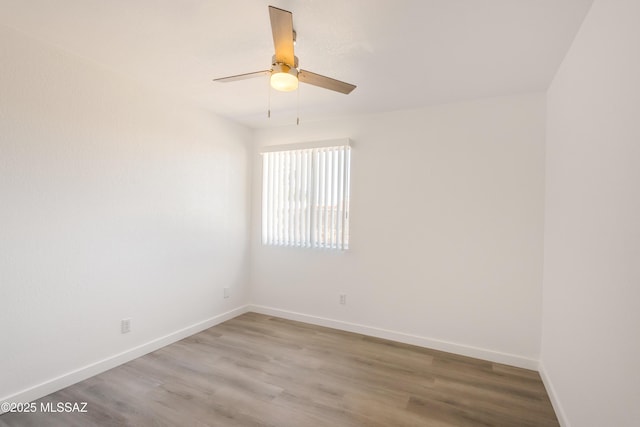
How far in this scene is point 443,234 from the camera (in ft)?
10.1

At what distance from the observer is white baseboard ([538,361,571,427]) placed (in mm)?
1904

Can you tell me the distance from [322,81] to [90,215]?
7.06 ft

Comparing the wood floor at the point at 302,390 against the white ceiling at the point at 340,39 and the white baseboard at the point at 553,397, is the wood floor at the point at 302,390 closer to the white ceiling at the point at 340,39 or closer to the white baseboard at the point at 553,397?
the white baseboard at the point at 553,397

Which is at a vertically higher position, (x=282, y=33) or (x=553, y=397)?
(x=282, y=33)

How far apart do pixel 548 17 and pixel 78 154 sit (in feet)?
11.0

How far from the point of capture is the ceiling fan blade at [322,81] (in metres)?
1.91

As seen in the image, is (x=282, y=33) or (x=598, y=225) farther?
(x=282, y=33)

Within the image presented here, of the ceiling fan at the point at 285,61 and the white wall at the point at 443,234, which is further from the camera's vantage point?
the white wall at the point at 443,234

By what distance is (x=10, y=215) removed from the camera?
202 cm

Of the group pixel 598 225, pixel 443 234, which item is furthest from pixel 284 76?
pixel 443 234

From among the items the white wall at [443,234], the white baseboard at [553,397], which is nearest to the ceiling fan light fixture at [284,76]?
the white wall at [443,234]

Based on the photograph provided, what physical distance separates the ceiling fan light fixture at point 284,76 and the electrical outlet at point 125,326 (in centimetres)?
248

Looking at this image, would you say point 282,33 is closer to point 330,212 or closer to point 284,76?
point 284,76

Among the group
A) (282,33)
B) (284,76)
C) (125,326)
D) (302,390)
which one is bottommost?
(302,390)
